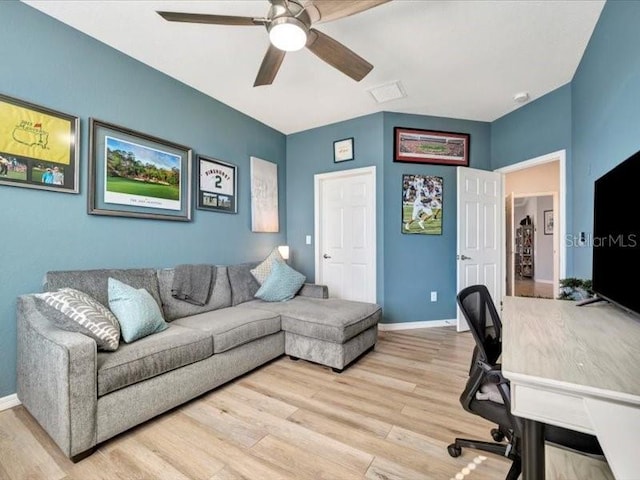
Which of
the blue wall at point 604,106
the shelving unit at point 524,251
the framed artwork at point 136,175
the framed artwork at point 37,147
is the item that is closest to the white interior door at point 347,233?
the framed artwork at point 136,175

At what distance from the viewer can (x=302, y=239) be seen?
13.4 feet

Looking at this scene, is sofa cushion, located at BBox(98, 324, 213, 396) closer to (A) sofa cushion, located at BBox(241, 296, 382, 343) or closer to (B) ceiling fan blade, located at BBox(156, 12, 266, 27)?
(A) sofa cushion, located at BBox(241, 296, 382, 343)

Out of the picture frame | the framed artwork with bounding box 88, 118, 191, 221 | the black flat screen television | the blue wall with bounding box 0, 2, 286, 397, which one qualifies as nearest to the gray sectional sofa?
the blue wall with bounding box 0, 2, 286, 397

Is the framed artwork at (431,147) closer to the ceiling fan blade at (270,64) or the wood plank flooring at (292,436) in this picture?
the ceiling fan blade at (270,64)

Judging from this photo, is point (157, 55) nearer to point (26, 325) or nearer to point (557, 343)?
point (26, 325)

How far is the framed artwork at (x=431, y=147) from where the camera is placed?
11.6 feet

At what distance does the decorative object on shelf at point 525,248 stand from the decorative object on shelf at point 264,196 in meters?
7.13

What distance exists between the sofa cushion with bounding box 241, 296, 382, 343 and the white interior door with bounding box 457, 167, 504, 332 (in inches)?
59.1

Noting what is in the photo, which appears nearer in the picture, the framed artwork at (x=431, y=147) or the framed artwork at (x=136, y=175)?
the framed artwork at (x=136, y=175)

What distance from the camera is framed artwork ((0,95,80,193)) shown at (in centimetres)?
178

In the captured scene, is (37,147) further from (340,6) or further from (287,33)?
(340,6)

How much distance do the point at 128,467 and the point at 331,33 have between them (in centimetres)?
295

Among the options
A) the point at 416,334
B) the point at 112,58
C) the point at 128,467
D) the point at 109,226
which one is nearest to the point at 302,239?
the point at 416,334

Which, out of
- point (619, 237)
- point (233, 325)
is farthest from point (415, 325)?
point (619, 237)
